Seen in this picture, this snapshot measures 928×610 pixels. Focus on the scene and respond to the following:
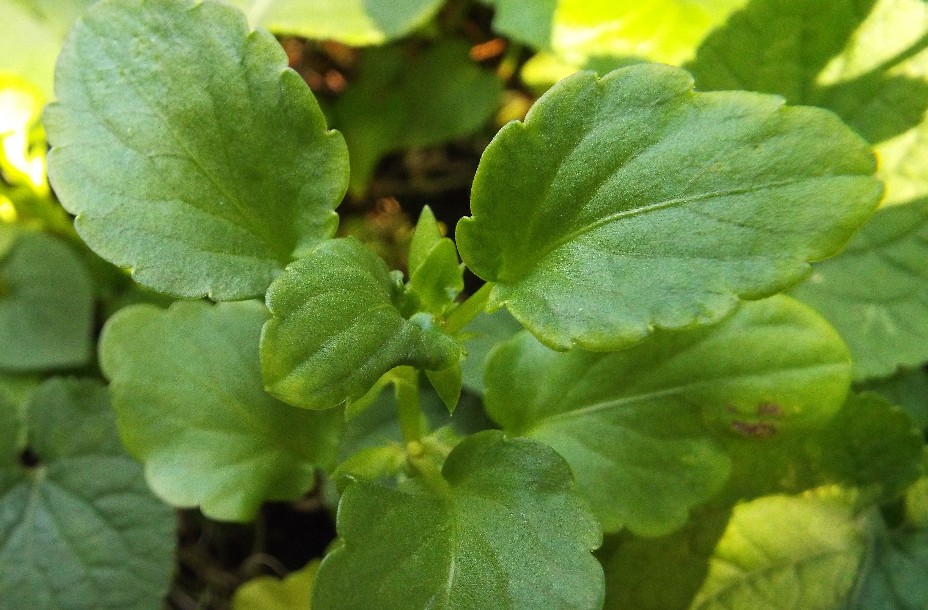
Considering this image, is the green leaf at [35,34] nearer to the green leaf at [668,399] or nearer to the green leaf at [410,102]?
the green leaf at [410,102]

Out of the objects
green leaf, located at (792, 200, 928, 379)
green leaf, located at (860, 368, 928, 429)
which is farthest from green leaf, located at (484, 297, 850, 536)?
green leaf, located at (860, 368, 928, 429)

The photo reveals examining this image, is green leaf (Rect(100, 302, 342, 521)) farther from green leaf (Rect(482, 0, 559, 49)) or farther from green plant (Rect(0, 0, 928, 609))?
green leaf (Rect(482, 0, 559, 49))

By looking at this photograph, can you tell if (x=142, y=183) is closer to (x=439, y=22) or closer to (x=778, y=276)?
(x=778, y=276)

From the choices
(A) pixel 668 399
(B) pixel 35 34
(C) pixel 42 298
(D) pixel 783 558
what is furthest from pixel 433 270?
(B) pixel 35 34

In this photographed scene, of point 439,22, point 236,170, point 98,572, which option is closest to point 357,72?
point 439,22

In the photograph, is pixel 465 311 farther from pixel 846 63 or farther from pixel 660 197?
pixel 846 63

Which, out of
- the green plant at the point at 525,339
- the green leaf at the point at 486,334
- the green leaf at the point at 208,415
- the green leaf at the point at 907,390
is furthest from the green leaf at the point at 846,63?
the green leaf at the point at 208,415
